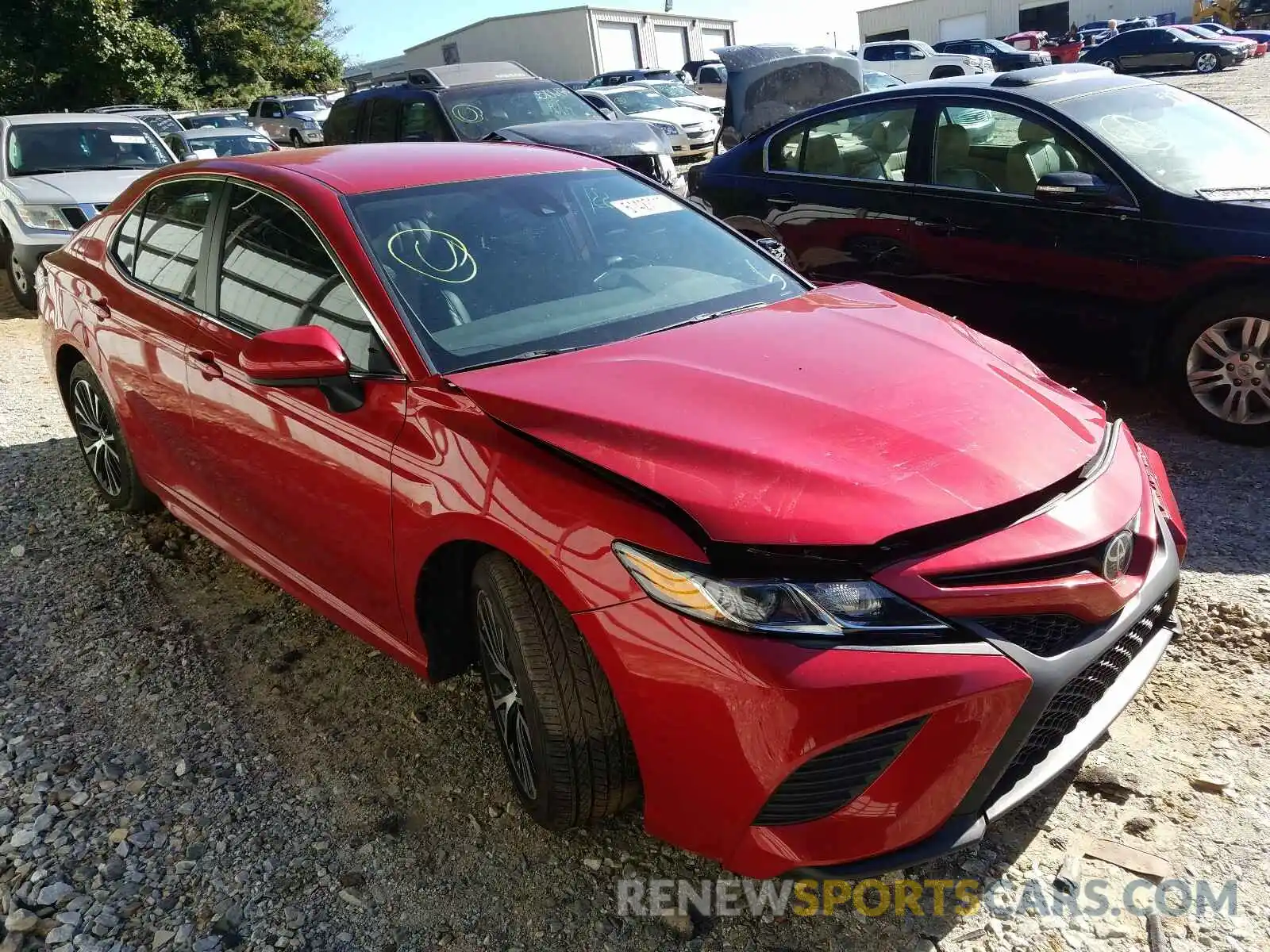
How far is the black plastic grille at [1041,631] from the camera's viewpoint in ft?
6.29

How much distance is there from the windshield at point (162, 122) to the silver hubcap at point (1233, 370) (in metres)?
15.0

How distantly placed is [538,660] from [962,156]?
4034mm

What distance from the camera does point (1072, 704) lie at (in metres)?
2.04

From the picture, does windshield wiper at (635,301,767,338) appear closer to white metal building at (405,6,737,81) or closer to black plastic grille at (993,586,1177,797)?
black plastic grille at (993,586,1177,797)

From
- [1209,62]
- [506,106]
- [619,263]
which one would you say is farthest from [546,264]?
[1209,62]

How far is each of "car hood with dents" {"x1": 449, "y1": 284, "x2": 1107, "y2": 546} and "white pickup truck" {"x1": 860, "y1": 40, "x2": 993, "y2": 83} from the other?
24315mm

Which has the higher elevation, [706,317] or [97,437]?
[706,317]

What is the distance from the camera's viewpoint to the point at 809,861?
6.25ft

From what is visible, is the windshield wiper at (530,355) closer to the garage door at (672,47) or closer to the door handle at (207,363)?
the door handle at (207,363)

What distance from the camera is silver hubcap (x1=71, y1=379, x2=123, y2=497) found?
14.0ft

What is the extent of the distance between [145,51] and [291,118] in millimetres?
6646

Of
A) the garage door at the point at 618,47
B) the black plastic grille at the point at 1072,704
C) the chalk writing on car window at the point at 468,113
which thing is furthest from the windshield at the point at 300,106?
the black plastic grille at the point at 1072,704

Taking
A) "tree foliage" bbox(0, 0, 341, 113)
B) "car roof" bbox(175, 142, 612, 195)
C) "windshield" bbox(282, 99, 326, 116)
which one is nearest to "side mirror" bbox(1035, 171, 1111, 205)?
"car roof" bbox(175, 142, 612, 195)

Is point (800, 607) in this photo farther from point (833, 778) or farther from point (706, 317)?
point (706, 317)
